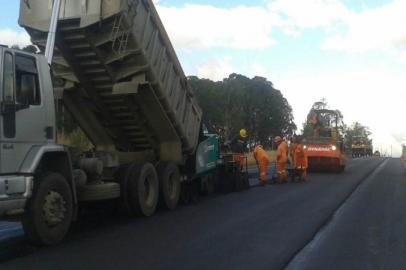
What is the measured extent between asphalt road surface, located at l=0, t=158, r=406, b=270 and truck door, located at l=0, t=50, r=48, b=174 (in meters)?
1.27

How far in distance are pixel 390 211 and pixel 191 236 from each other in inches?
213

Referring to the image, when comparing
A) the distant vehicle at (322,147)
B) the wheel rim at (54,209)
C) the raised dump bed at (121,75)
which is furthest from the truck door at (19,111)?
the distant vehicle at (322,147)

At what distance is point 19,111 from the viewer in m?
7.91

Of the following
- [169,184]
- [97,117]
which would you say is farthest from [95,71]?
[169,184]

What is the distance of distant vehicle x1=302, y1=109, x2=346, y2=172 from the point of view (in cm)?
2667

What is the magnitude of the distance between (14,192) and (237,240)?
3139 mm

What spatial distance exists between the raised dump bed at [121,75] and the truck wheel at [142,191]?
1.21 meters

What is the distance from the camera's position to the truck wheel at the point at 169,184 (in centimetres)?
1201

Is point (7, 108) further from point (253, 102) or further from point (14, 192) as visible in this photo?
point (253, 102)

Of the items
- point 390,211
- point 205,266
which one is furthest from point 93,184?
point 390,211

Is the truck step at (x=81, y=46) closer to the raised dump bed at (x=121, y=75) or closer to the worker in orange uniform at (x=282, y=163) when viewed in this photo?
the raised dump bed at (x=121, y=75)

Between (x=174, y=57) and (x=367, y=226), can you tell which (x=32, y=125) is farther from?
(x=367, y=226)

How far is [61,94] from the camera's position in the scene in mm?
11031

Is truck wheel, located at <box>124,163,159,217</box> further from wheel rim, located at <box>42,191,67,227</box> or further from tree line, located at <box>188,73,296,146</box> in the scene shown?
tree line, located at <box>188,73,296,146</box>
